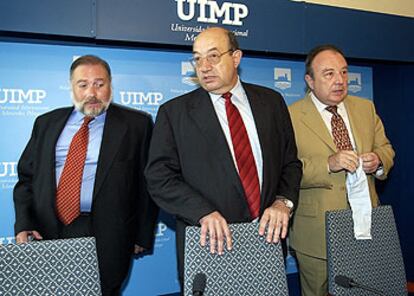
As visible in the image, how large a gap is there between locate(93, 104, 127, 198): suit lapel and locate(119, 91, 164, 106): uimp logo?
61cm

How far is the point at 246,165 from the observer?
206 centimetres

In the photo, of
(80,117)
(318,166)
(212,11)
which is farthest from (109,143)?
(212,11)

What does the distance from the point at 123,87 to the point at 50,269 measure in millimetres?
1682

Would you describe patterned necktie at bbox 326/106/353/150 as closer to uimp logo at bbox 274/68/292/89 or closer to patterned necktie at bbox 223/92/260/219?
patterned necktie at bbox 223/92/260/219

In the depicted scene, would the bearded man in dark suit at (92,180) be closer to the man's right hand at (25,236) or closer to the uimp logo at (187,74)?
the man's right hand at (25,236)

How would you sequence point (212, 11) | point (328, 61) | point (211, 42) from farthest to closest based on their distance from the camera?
1. point (212, 11)
2. point (328, 61)
3. point (211, 42)

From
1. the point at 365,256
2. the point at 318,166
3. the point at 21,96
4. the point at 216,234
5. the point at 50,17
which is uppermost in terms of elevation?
the point at 50,17

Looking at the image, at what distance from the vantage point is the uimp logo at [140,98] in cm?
303

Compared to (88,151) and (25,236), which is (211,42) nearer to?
(88,151)

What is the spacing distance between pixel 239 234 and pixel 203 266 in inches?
7.1

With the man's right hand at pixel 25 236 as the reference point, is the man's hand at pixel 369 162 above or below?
above

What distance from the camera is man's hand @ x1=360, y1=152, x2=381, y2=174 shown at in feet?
7.86

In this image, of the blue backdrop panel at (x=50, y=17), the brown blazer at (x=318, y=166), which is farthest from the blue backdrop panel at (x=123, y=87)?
the brown blazer at (x=318, y=166)

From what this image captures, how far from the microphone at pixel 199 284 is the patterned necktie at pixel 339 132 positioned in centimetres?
124
